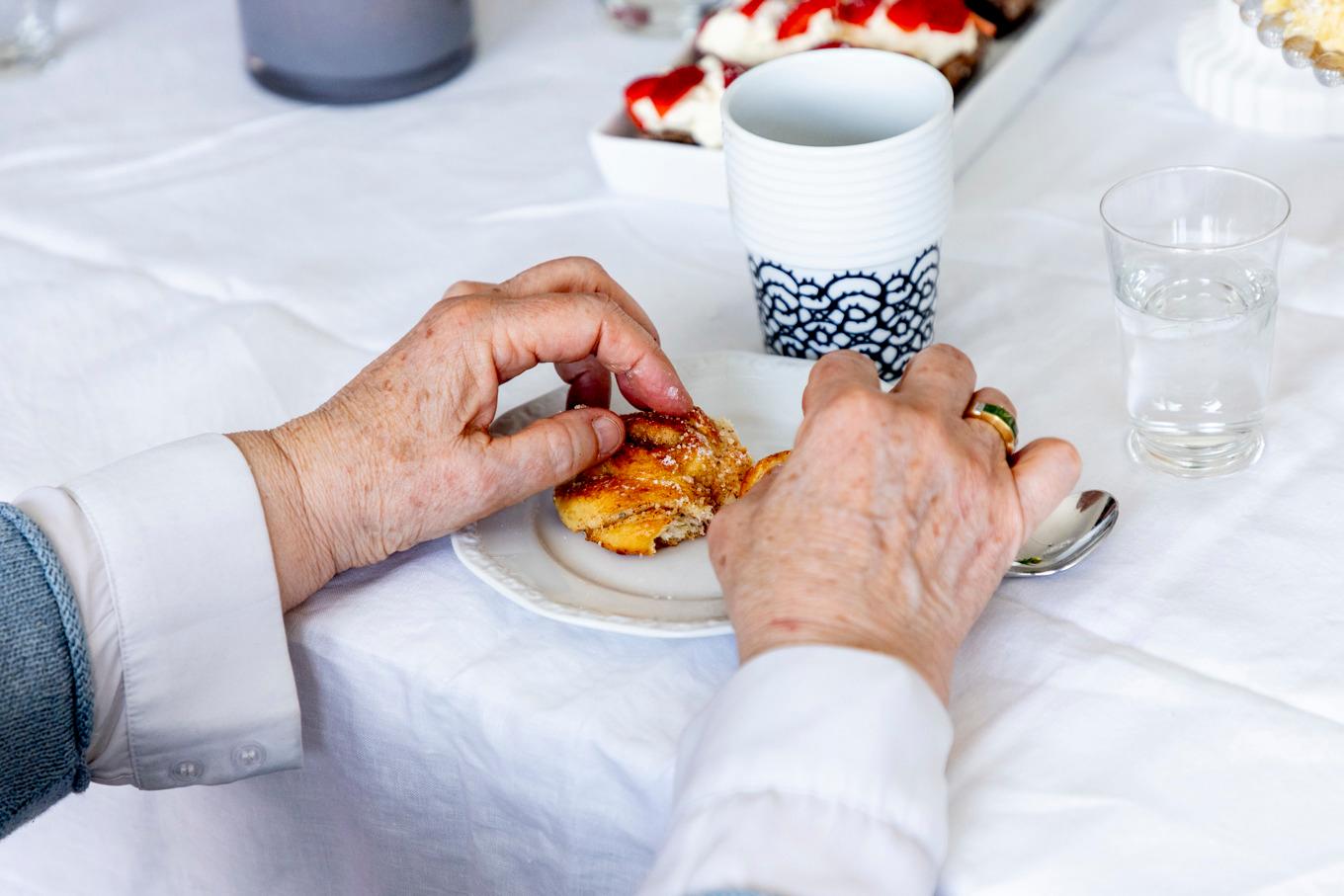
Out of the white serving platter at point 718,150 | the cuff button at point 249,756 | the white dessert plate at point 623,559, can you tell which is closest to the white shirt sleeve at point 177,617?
the cuff button at point 249,756

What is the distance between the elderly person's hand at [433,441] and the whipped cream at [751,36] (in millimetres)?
427

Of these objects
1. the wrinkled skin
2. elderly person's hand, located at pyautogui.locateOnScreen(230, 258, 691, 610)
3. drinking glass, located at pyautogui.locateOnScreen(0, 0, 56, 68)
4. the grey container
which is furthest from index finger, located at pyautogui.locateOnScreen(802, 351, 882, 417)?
drinking glass, located at pyautogui.locateOnScreen(0, 0, 56, 68)

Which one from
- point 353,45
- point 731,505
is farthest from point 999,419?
point 353,45

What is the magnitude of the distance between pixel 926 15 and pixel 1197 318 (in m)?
0.43

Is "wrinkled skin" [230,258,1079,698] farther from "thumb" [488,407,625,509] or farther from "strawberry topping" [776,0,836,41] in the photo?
"strawberry topping" [776,0,836,41]

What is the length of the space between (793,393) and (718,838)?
1.17 feet

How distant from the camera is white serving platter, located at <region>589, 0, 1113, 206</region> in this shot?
107 centimetres

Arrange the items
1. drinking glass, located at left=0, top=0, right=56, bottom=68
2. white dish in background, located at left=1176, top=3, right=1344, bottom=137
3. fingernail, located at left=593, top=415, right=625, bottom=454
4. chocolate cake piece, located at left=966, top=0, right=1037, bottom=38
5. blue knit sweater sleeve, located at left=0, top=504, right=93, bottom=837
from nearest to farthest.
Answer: blue knit sweater sleeve, located at left=0, top=504, right=93, bottom=837 → fingernail, located at left=593, top=415, right=625, bottom=454 → white dish in background, located at left=1176, top=3, right=1344, bottom=137 → chocolate cake piece, located at left=966, top=0, right=1037, bottom=38 → drinking glass, located at left=0, top=0, right=56, bottom=68

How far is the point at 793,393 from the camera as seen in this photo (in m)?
0.83

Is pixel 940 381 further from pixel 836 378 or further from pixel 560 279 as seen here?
pixel 560 279

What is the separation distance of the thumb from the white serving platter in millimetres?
375

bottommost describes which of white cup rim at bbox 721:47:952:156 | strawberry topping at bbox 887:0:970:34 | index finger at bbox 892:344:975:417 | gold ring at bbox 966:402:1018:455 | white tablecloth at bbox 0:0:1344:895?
white tablecloth at bbox 0:0:1344:895

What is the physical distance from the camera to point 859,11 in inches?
42.9

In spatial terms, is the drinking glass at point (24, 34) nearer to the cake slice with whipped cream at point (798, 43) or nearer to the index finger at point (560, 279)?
the cake slice with whipped cream at point (798, 43)
